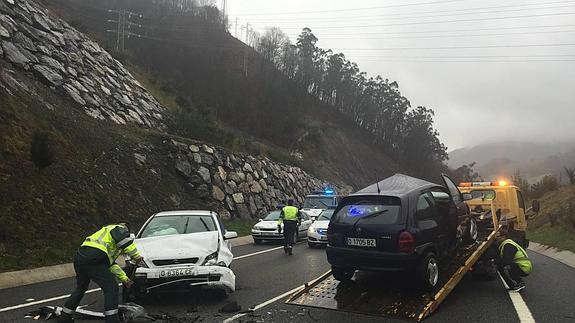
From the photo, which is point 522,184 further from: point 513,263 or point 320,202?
point 513,263

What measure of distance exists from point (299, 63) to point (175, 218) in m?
83.6

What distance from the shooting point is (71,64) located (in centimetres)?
2184

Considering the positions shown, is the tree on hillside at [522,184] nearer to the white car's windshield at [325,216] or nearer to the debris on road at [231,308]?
the white car's windshield at [325,216]

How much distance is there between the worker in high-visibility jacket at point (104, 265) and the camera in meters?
5.88

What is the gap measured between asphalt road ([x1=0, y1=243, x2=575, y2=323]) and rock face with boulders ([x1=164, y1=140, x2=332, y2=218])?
449 inches

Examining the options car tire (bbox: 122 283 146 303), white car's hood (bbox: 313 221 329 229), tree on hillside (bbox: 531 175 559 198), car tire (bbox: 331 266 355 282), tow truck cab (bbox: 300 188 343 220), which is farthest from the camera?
tree on hillside (bbox: 531 175 559 198)

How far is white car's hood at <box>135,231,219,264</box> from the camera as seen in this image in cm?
752

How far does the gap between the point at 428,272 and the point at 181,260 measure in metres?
3.98

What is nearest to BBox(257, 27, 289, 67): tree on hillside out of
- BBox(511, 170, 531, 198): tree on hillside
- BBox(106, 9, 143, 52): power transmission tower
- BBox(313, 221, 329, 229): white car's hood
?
BBox(106, 9, 143, 52): power transmission tower

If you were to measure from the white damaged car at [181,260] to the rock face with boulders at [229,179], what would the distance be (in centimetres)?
1179

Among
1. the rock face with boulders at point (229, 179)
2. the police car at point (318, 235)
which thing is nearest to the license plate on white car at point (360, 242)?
the police car at point (318, 235)

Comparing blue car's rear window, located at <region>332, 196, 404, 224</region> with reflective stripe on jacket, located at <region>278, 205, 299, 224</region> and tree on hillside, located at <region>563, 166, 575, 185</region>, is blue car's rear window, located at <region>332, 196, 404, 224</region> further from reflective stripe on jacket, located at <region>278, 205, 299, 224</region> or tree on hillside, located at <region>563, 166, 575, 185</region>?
tree on hillside, located at <region>563, 166, 575, 185</region>

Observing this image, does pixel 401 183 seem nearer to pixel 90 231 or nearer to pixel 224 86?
pixel 90 231

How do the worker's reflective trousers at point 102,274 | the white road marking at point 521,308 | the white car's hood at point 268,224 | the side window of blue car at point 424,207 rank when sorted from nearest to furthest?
1. the worker's reflective trousers at point 102,274
2. the white road marking at point 521,308
3. the side window of blue car at point 424,207
4. the white car's hood at point 268,224
